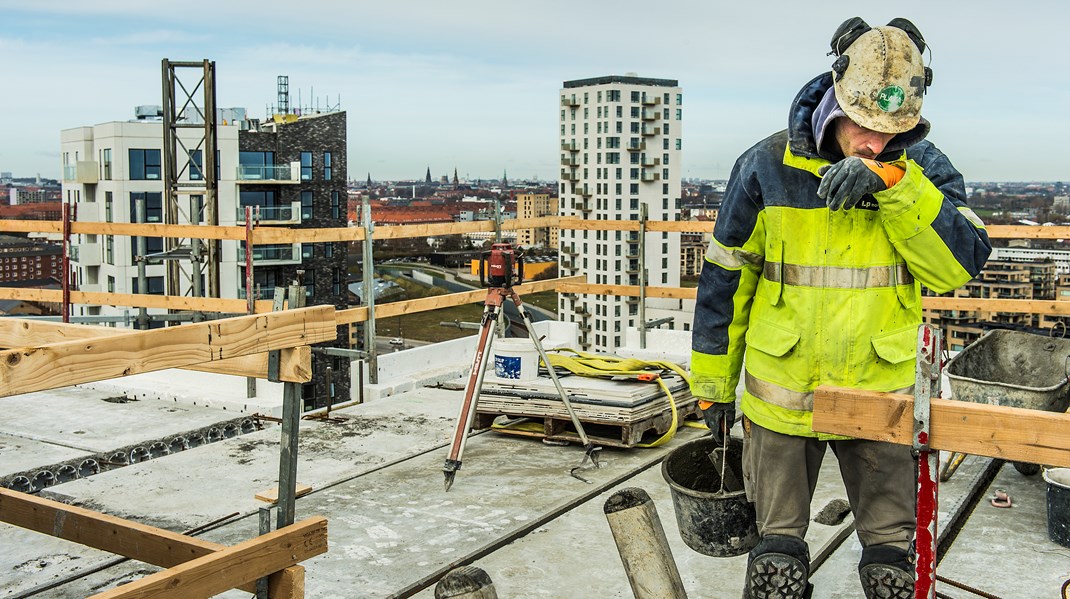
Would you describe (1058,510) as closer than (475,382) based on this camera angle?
Yes

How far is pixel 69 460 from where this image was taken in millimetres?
6250

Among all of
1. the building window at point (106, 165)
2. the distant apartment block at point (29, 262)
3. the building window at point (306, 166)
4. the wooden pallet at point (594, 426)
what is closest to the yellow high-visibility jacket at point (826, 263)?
the wooden pallet at point (594, 426)

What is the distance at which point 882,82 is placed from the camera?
2.88 metres

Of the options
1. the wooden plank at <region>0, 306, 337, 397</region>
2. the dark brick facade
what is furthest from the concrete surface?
the dark brick facade

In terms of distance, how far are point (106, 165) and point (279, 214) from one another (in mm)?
7918

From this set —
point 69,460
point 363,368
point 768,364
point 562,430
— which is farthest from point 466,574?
point 363,368

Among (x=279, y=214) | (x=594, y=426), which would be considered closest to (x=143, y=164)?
(x=279, y=214)

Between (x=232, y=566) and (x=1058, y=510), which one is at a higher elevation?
(x=232, y=566)

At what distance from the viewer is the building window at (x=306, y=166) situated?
47.8 meters

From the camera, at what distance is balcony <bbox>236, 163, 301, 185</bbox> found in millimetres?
45938

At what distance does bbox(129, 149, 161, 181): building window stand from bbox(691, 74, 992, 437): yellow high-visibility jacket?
148 ft

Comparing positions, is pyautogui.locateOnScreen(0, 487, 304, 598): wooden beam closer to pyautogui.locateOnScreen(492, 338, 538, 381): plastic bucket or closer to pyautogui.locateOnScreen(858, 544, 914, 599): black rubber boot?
pyautogui.locateOnScreen(858, 544, 914, 599): black rubber boot

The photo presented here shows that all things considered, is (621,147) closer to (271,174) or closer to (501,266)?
(271,174)

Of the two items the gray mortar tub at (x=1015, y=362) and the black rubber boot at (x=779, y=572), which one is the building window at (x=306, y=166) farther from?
the black rubber boot at (x=779, y=572)
